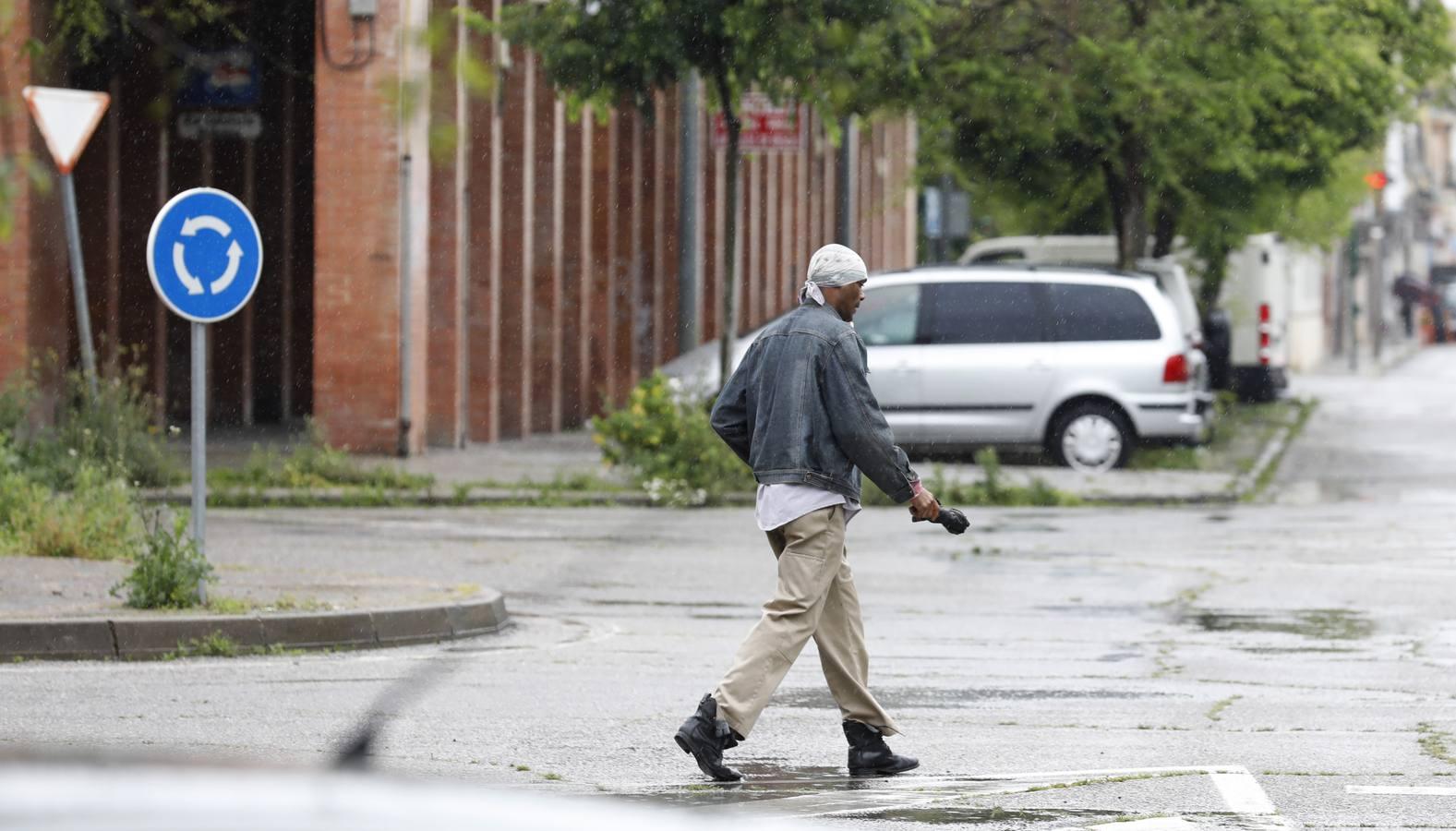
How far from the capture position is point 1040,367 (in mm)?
21344

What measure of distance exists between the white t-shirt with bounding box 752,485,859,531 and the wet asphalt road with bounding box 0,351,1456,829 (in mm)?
785

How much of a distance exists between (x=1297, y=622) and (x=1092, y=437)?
31.9 ft

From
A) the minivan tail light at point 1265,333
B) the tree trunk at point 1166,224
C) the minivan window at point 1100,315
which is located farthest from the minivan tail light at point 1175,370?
the minivan tail light at point 1265,333

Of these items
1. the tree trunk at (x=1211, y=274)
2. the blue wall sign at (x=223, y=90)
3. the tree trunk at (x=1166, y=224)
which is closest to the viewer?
the blue wall sign at (x=223, y=90)

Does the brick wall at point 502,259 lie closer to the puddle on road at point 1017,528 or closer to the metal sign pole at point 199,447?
the puddle on road at point 1017,528

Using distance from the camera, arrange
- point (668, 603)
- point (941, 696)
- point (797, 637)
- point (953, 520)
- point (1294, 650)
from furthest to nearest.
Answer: point (668, 603)
point (1294, 650)
point (941, 696)
point (953, 520)
point (797, 637)

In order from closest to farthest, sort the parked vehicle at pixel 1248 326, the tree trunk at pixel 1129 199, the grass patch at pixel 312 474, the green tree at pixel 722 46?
the grass patch at pixel 312 474 < the green tree at pixel 722 46 < the tree trunk at pixel 1129 199 < the parked vehicle at pixel 1248 326

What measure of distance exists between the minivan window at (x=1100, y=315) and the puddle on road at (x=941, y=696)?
489 inches

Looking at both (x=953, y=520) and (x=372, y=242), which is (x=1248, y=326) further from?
(x=953, y=520)

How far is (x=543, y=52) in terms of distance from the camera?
1919 centimetres

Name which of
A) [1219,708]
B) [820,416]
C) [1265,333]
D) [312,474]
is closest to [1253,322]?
[1265,333]

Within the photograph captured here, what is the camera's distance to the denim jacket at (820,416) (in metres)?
Result: 7.29

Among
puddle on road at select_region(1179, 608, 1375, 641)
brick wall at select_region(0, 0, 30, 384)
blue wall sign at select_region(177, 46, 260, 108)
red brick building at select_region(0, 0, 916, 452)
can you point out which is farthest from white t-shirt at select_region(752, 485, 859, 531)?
blue wall sign at select_region(177, 46, 260, 108)

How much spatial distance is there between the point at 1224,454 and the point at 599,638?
46.4 feet
